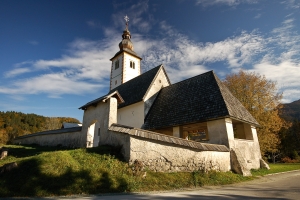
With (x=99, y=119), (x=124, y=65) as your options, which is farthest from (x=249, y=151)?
(x=124, y=65)

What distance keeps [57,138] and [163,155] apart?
470 inches

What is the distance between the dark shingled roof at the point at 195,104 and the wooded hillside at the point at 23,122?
1364 inches

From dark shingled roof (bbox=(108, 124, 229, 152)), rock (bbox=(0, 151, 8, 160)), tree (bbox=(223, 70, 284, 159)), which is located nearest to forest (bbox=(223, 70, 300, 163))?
tree (bbox=(223, 70, 284, 159))

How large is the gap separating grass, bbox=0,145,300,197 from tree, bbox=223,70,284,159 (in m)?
14.4

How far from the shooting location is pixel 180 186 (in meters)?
7.30

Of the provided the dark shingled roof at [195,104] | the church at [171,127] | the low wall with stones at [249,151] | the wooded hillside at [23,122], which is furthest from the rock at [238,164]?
the wooded hillside at [23,122]

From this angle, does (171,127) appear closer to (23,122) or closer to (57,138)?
(57,138)

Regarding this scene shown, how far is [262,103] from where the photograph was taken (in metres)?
20.7

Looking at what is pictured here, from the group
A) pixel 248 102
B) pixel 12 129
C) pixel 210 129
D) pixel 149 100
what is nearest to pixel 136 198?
pixel 210 129

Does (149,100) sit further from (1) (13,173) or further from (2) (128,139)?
(1) (13,173)

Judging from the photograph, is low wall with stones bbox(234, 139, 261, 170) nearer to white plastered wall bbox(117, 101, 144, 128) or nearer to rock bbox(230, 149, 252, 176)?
Result: rock bbox(230, 149, 252, 176)

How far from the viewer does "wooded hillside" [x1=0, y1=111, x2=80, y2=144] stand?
43500 mm

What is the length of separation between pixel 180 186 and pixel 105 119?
5.61 m

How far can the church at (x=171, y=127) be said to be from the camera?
840 centimetres
